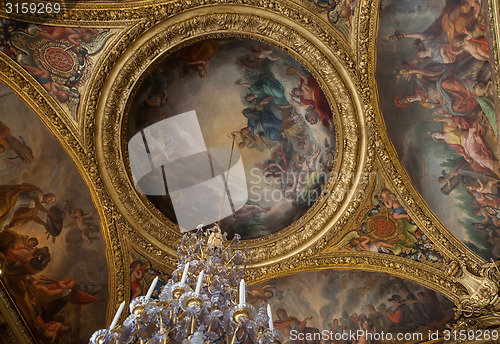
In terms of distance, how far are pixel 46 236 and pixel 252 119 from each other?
4623 millimetres

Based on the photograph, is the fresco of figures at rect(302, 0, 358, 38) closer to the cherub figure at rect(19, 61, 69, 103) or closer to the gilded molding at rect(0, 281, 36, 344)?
the cherub figure at rect(19, 61, 69, 103)

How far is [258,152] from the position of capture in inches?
372

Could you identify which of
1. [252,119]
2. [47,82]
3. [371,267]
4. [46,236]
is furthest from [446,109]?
[46,236]

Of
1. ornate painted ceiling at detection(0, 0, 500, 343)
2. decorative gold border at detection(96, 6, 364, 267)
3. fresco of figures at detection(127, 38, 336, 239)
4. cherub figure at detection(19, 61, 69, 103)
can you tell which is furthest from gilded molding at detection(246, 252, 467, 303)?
cherub figure at detection(19, 61, 69, 103)

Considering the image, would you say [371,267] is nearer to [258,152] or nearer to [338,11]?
[258,152]

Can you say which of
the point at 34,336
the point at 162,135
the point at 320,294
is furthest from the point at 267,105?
the point at 34,336

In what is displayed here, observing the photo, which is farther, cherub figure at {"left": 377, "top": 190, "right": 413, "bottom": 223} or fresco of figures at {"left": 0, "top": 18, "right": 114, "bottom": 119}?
cherub figure at {"left": 377, "top": 190, "right": 413, "bottom": 223}

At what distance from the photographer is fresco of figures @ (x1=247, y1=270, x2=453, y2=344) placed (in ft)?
25.9

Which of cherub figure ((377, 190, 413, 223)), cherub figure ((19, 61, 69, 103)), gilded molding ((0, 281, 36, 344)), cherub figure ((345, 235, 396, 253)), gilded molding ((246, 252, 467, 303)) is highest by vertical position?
cherub figure ((19, 61, 69, 103))

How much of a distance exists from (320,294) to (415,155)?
3.31 m

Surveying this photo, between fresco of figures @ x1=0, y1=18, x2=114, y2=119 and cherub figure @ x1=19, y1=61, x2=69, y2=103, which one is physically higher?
fresco of figures @ x1=0, y1=18, x2=114, y2=119

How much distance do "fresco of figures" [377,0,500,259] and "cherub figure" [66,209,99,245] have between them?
237 inches

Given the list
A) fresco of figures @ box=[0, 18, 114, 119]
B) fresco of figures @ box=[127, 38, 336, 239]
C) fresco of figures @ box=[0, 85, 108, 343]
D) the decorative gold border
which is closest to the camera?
fresco of figures @ box=[0, 18, 114, 119]

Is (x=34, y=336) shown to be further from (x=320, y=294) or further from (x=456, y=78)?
(x=456, y=78)
